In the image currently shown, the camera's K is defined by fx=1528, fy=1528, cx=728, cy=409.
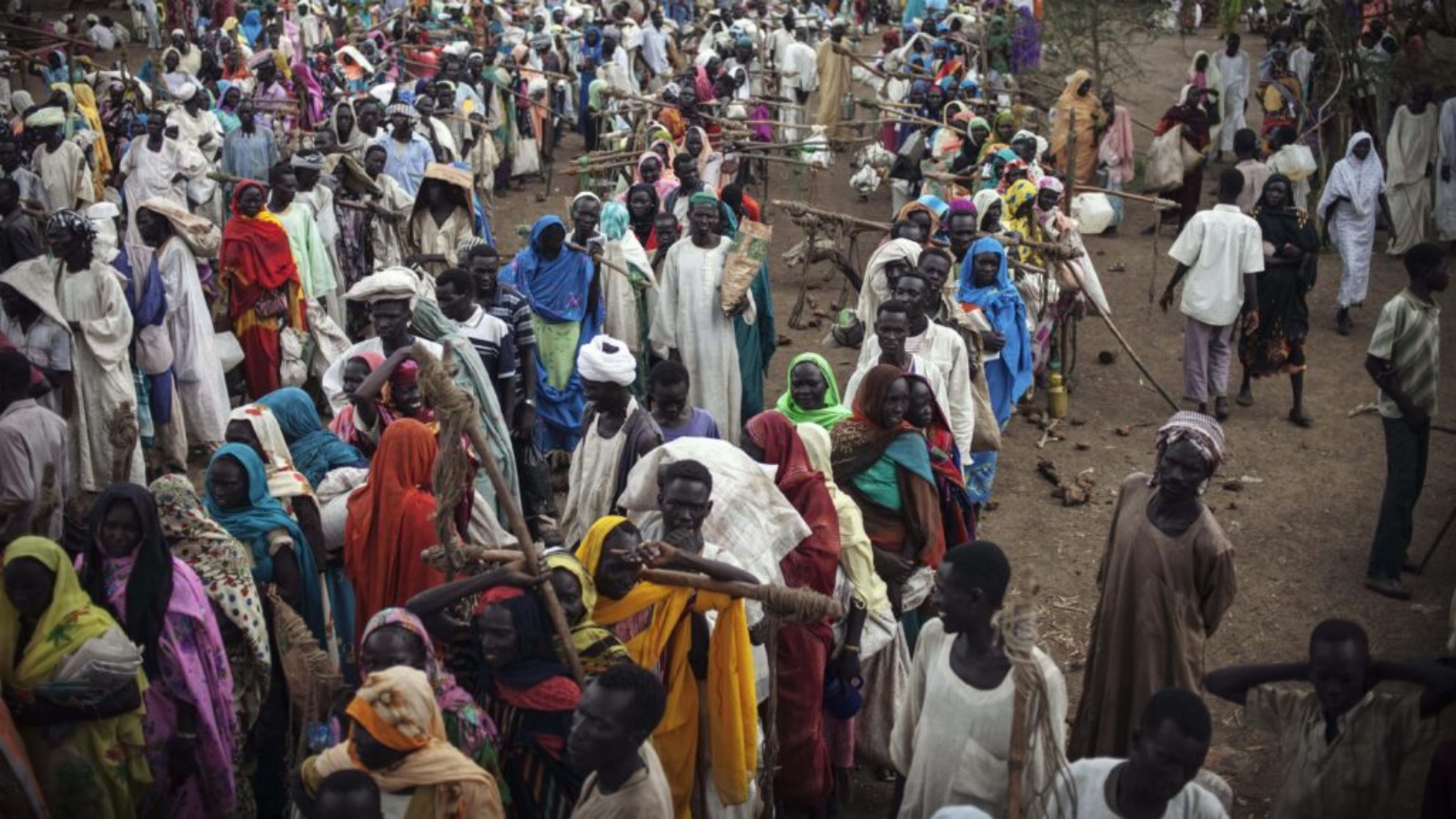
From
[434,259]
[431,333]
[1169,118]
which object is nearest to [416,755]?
[431,333]

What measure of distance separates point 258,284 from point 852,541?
17.1ft

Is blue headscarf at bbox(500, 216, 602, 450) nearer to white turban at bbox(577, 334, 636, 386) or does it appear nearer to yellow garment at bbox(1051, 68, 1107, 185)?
white turban at bbox(577, 334, 636, 386)

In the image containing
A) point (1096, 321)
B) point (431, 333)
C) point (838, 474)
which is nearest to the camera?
point (838, 474)

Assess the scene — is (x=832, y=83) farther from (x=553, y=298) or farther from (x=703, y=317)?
(x=553, y=298)

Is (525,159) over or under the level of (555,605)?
under

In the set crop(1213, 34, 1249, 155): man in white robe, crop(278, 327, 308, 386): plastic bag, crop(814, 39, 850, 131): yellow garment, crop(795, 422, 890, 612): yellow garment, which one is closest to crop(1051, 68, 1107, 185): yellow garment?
crop(1213, 34, 1249, 155): man in white robe

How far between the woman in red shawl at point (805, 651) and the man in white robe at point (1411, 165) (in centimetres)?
1125

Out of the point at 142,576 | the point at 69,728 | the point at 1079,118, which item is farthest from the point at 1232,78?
the point at 69,728

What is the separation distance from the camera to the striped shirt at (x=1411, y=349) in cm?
773

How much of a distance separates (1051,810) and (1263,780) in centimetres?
282

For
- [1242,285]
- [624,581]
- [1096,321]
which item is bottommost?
[1096,321]

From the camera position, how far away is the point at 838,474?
6199 millimetres

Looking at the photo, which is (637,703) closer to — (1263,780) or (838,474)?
(838,474)

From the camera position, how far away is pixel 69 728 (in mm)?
4855
